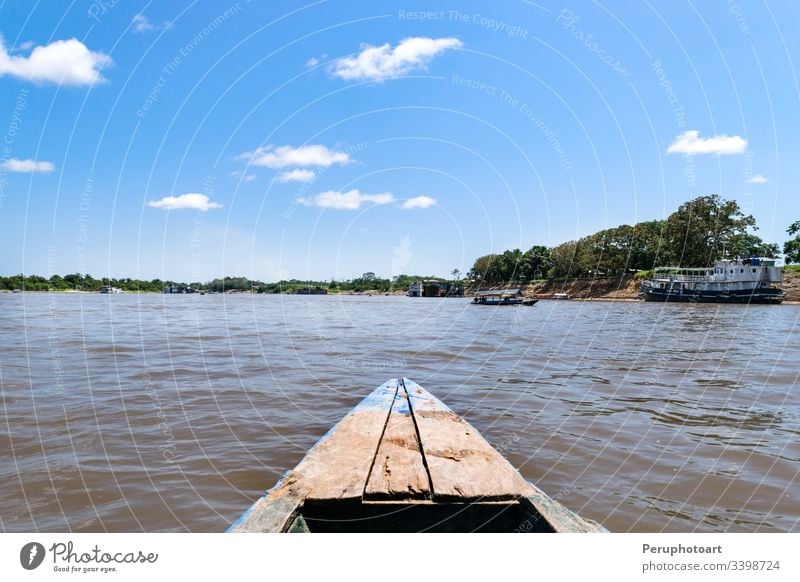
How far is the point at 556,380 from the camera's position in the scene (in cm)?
1009

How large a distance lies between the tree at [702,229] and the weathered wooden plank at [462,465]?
7322cm

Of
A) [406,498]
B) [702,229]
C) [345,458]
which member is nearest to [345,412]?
[345,458]

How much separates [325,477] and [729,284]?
63.6m

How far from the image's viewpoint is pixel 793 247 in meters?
69.4

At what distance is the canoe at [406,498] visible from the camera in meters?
2.98

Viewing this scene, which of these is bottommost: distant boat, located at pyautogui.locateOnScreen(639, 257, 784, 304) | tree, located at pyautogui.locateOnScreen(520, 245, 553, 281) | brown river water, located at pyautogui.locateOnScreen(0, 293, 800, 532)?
brown river water, located at pyautogui.locateOnScreen(0, 293, 800, 532)

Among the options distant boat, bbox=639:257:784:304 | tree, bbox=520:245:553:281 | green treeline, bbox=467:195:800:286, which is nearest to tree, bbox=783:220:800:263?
green treeline, bbox=467:195:800:286

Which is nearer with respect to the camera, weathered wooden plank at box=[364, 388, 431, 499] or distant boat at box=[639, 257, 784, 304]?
weathered wooden plank at box=[364, 388, 431, 499]

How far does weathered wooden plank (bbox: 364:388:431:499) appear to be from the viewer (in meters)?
3.23

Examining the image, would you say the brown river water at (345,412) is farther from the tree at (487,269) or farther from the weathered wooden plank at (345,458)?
the tree at (487,269)

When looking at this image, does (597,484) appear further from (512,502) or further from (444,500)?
(444,500)

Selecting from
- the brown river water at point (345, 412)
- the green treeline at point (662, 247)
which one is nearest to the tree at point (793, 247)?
the green treeline at point (662, 247)

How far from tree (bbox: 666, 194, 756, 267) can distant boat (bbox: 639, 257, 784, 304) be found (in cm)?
913

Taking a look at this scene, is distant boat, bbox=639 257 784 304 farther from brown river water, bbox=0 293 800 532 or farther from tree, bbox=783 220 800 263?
brown river water, bbox=0 293 800 532
